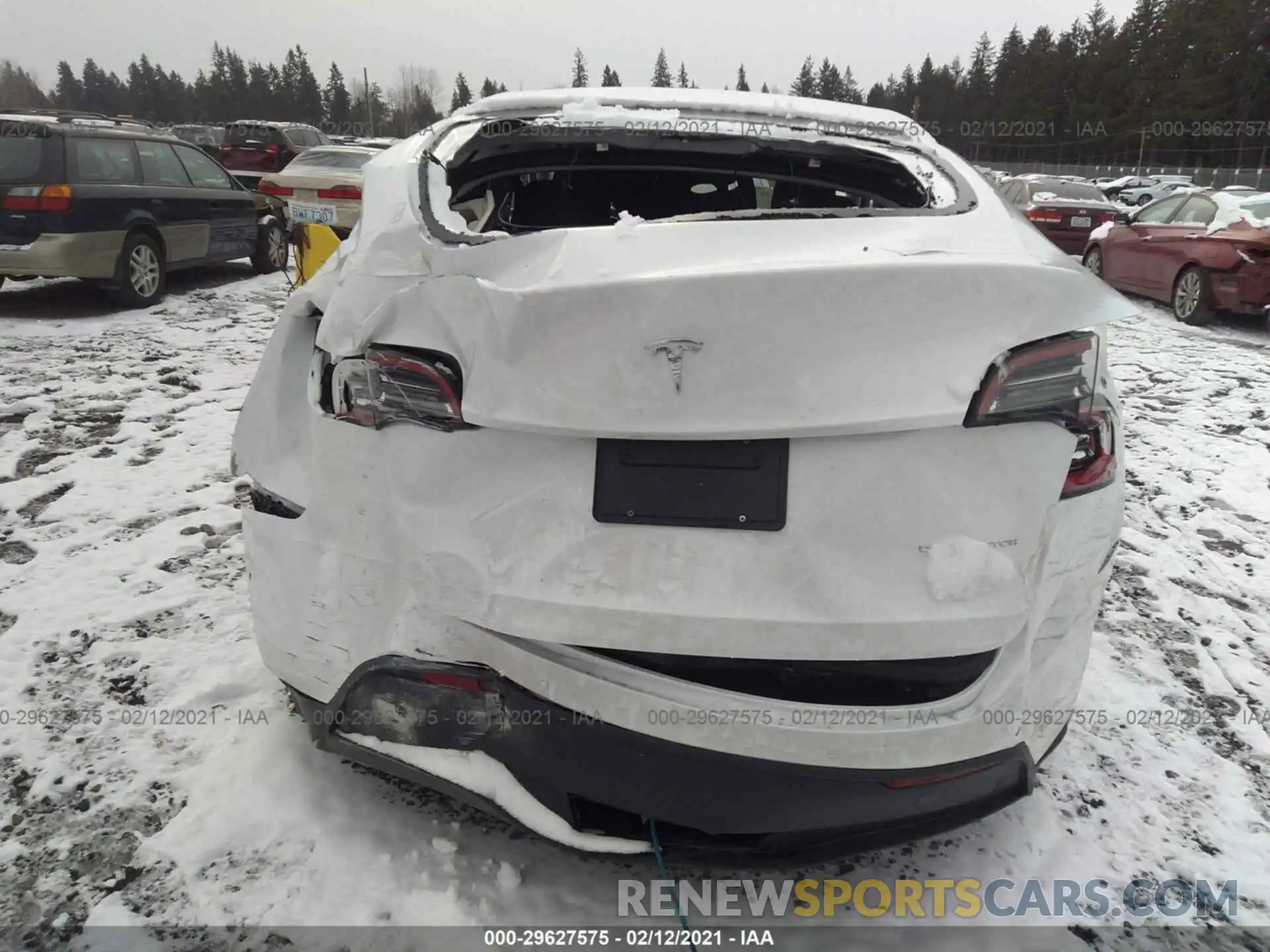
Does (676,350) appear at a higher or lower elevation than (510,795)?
higher

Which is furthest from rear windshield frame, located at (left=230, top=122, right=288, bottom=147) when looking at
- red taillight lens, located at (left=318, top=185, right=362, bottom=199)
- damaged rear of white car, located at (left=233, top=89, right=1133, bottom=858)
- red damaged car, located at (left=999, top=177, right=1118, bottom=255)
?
damaged rear of white car, located at (left=233, top=89, right=1133, bottom=858)

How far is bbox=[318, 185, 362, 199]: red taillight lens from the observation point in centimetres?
1101

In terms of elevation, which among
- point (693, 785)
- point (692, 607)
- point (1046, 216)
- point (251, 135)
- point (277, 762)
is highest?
point (251, 135)

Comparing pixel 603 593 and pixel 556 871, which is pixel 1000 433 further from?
pixel 556 871

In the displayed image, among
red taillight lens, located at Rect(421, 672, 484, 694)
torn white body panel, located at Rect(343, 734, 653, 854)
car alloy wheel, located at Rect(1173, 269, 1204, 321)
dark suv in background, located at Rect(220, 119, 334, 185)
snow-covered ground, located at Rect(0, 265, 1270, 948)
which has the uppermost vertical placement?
dark suv in background, located at Rect(220, 119, 334, 185)

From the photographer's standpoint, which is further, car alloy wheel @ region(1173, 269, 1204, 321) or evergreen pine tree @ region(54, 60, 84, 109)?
evergreen pine tree @ region(54, 60, 84, 109)

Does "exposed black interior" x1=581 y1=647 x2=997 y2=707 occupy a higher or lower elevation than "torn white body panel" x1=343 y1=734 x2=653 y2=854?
higher

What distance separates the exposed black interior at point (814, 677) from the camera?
4.80 ft

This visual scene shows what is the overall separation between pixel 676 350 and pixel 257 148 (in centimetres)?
2157

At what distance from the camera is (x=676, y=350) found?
1387 millimetres

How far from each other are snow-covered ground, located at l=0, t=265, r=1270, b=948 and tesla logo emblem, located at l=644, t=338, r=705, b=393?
120 cm

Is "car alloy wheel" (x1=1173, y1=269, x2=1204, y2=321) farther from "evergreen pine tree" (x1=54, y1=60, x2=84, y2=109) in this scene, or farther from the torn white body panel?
"evergreen pine tree" (x1=54, y1=60, x2=84, y2=109)

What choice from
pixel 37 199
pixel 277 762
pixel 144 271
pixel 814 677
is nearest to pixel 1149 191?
pixel 144 271

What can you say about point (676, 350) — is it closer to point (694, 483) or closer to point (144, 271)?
point (694, 483)
